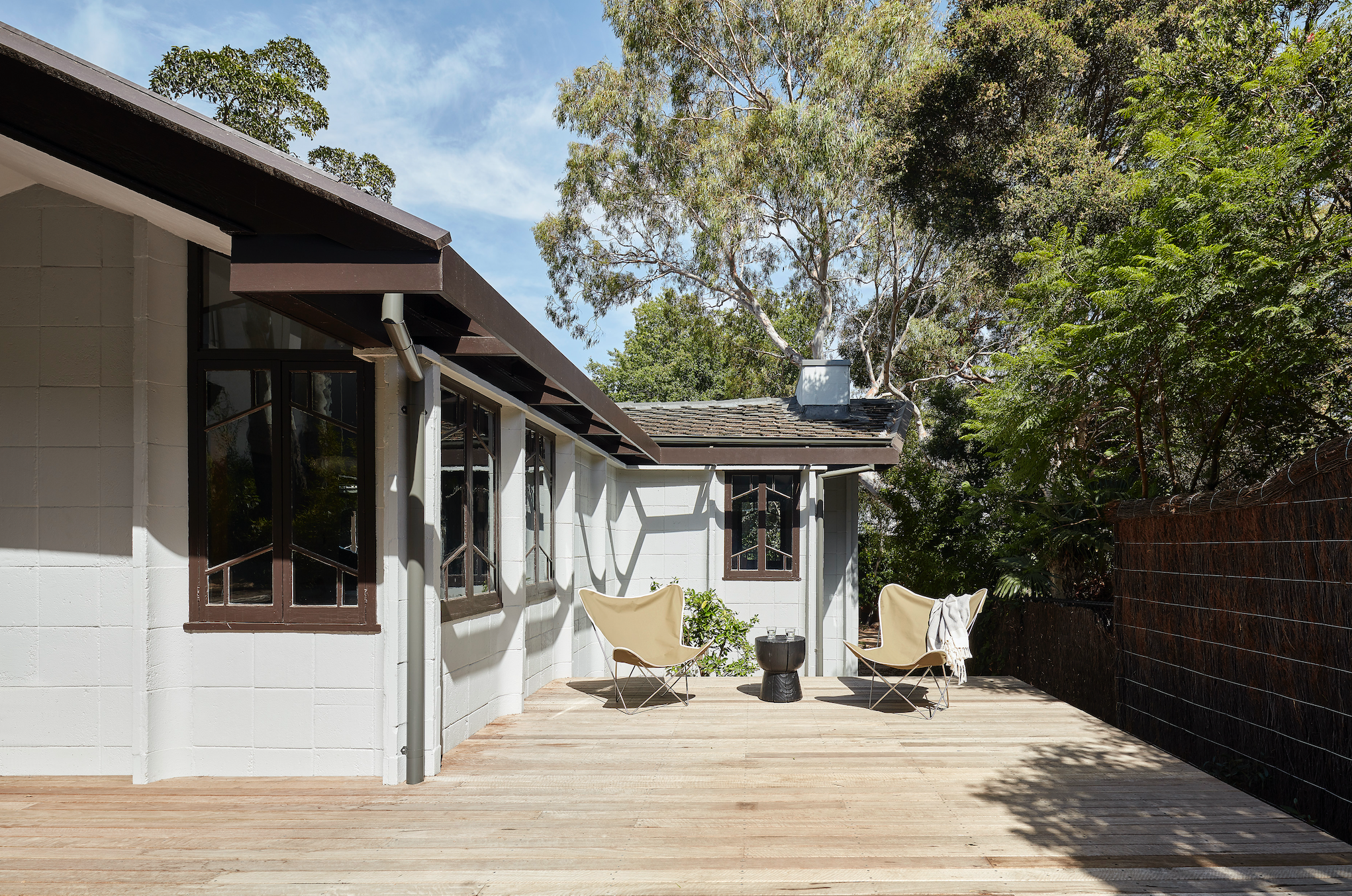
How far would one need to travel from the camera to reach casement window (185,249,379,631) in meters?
4.81

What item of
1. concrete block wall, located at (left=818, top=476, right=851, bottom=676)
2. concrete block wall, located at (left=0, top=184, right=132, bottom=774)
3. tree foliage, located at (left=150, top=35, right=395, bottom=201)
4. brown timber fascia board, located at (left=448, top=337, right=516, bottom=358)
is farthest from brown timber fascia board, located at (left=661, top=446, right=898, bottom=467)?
tree foliage, located at (left=150, top=35, right=395, bottom=201)

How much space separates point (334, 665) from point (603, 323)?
1642 centimetres

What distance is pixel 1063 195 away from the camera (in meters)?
12.3

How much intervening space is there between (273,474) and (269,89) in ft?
49.6

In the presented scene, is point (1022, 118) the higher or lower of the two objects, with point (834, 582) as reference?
higher

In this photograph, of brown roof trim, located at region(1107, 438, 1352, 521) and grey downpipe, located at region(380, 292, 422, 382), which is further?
brown roof trim, located at region(1107, 438, 1352, 521)

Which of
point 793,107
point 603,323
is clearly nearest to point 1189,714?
point 793,107

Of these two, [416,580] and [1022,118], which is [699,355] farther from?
[416,580]

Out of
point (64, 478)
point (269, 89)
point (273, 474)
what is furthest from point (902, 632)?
point (269, 89)

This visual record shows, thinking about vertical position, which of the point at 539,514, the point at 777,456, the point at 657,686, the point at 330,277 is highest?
the point at 330,277

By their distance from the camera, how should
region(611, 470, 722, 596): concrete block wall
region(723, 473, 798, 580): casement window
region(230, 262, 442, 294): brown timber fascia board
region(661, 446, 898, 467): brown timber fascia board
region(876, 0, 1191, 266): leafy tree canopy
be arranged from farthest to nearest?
region(876, 0, 1191, 266): leafy tree canopy, region(611, 470, 722, 596): concrete block wall, region(723, 473, 798, 580): casement window, region(661, 446, 898, 467): brown timber fascia board, region(230, 262, 442, 294): brown timber fascia board

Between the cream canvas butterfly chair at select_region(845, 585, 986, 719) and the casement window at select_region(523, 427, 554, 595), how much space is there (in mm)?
2549

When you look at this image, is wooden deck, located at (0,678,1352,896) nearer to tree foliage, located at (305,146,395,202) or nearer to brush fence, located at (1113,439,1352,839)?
brush fence, located at (1113,439,1352,839)

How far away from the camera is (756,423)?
10.5 metres
